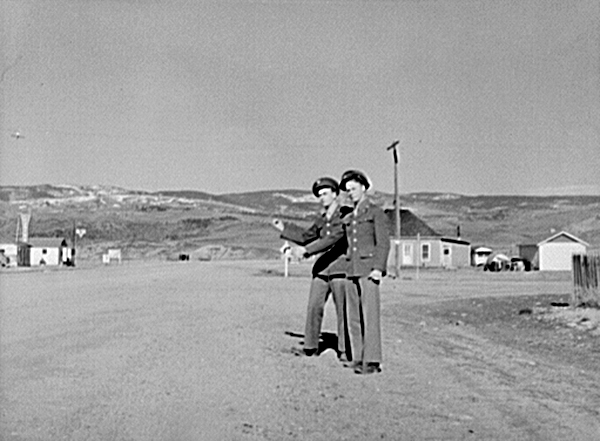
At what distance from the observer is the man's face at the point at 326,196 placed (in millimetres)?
7992

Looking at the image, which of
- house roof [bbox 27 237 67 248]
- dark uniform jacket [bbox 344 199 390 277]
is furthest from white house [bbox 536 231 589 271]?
dark uniform jacket [bbox 344 199 390 277]

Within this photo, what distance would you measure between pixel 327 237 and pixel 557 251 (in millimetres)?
63070

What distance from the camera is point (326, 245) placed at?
801cm

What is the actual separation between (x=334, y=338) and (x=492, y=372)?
2.95 metres

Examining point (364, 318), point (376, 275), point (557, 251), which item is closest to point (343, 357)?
point (364, 318)

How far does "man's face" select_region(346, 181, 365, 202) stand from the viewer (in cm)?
760

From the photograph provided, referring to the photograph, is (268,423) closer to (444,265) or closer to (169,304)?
(169,304)

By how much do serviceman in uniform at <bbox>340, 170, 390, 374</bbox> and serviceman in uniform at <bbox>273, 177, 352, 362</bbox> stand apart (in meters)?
0.20

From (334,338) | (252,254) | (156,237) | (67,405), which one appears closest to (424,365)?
(334,338)

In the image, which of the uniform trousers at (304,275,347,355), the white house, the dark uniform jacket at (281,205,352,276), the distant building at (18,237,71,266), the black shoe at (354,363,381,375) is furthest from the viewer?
the distant building at (18,237,71,266)

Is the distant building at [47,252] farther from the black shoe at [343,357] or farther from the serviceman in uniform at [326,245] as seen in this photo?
the serviceman in uniform at [326,245]

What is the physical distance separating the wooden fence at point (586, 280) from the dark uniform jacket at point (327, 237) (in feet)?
33.9

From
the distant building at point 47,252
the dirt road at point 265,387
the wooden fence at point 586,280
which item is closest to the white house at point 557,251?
the distant building at point 47,252

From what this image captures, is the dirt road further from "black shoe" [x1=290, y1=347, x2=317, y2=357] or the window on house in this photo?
the window on house
